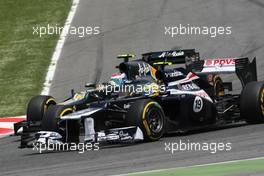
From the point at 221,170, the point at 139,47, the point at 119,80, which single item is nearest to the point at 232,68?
the point at 119,80

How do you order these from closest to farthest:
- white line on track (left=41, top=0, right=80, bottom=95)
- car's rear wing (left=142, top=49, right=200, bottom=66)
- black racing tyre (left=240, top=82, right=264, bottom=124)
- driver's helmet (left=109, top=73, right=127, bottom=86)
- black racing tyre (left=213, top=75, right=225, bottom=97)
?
1. black racing tyre (left=240, top=82, right=264, bottom=124)
2. driver's helmet (left=109, top=73, right=127, bottom=86)
3. car's rear wing (left=142, top=49, right=200, bottom=66)
4. black racing tyre (left=213, top=75, right=225, bottom=97)
5. white line on track (left=41, top=0, right=80, bottom=95)

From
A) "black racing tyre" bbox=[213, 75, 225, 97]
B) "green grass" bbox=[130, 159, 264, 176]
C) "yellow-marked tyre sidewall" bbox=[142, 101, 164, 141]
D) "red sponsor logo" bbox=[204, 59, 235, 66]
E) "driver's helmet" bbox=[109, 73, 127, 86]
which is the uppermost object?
"red sponsor logo" bbox=[204, 59, 235, 66]

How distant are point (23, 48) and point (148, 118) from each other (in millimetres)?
12982

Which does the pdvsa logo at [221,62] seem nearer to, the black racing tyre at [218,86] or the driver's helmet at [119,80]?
the black racing tyre at [218,86]

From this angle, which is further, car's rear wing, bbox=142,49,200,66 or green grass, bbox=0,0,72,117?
green grass, bbox=0,0,72,117

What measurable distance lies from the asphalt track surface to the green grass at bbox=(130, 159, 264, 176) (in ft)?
4.14

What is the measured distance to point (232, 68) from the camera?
50.5 feet

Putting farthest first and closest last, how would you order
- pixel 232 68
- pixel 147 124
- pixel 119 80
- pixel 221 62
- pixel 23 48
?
pixel 23 48, pixel 221 62, pixel 232 68, pixel 119 80, pixel 147 124

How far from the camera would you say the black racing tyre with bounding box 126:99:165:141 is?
13.0 metres

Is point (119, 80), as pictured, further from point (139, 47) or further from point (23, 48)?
point (23, 48)

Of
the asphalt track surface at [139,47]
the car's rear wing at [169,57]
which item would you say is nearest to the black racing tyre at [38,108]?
the asphalt track surface at [139,47]

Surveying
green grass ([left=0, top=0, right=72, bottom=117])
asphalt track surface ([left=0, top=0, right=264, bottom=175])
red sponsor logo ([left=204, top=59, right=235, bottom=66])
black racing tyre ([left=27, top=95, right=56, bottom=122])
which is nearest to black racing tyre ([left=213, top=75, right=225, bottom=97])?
red sponsor logo ([left=204, top=59, right=235, bottom=66])

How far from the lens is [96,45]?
80.1 ft

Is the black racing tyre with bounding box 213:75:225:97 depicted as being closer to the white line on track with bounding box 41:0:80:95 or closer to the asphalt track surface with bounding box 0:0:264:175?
the asphalt track surface with bounding box 0:0:264:175
